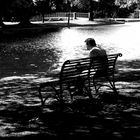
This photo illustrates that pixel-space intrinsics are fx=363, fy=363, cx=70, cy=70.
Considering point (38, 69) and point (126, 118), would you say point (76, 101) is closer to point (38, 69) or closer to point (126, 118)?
point (126, 118)

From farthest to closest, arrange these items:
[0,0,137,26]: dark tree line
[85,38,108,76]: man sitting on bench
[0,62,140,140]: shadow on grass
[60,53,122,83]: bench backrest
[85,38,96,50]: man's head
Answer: [0,0,137,26]: dark tree line, [85,38,96,50]: man's head, [85,38,108,76]: man sitting on bench, [60,53,122,83]: bench backrest, [0,62,140,140]: shadow on grass

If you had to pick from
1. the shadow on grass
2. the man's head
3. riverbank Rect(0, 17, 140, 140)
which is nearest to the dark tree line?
riverbank Rect(0, 17, 140, 140)

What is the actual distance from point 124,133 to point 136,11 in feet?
247

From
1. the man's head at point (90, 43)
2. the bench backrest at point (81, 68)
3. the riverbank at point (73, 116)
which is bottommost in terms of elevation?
the riverbank at point (73, 116)

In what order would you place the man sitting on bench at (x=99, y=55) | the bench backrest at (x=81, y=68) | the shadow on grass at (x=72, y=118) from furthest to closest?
the man sitting on bench at (x=99, y=55)
the bench backrest at (x=81, y=68)
the shadow on grass at (x=72, y=118)

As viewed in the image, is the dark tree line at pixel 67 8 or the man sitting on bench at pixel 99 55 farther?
the dark tree line at pixel 67 8

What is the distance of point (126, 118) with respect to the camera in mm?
6445

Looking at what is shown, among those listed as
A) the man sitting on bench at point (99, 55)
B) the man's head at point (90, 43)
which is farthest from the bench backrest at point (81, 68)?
the man's head at point (90, 43)

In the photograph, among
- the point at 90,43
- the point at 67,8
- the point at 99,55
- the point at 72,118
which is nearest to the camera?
the point at 72,118

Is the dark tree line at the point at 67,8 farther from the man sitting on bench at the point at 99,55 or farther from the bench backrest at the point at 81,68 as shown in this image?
the bench backrest at the point at 81,68

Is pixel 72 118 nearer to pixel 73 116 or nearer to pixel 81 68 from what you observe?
pixel 73 116

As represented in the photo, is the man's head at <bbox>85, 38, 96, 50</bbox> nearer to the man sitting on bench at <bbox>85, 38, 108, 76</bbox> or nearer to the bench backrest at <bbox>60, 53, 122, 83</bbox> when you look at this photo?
the man sitting on bench at <bbox>85, 38, 108, 76</bbox>

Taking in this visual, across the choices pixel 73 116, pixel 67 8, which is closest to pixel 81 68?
pixel 73 116

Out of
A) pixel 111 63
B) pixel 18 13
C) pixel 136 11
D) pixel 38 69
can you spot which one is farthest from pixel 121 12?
pixel 111 63
